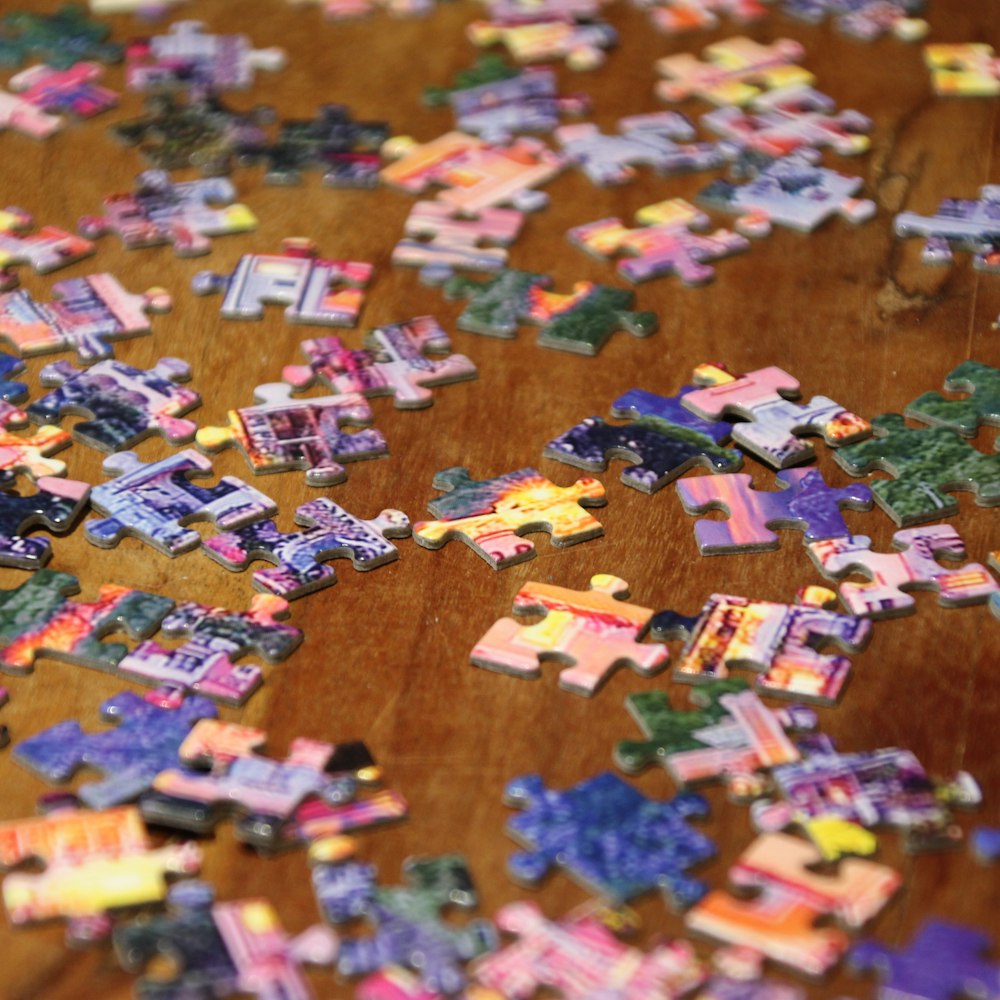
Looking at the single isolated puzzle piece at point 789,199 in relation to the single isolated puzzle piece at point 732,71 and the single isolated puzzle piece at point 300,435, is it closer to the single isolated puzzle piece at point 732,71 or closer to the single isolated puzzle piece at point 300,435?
the single isolated puzzle piece at point 732,71

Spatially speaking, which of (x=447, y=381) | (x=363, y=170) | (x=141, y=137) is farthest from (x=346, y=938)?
(x=141, y=137)

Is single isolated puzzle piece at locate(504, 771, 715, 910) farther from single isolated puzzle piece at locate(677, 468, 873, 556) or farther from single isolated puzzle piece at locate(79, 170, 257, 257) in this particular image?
single isolated puzzle piece at locate(79, 170, 257, 257)

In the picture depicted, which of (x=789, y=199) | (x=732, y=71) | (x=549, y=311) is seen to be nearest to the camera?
(x=549, y=311)

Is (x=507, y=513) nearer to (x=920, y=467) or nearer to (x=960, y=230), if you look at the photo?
(x=920, y=467)

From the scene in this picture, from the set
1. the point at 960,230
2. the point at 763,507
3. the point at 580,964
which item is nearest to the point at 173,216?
the point at 763,507

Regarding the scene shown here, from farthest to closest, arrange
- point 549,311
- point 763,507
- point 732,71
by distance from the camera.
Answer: point 732,71 → point 549,311 → point 763,507

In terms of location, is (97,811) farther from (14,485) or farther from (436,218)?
(436,218)
